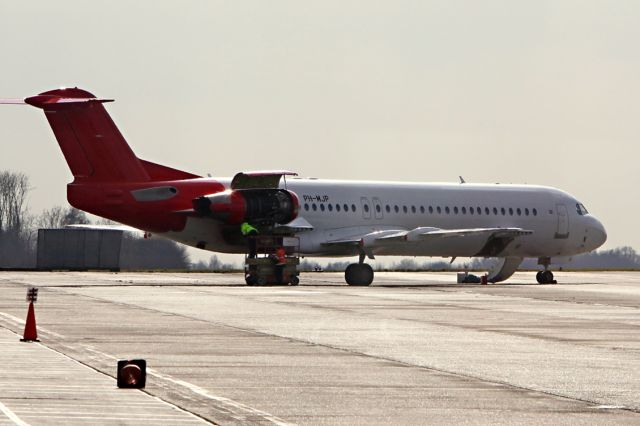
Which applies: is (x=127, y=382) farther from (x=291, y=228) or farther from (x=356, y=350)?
(x=291, y=228)

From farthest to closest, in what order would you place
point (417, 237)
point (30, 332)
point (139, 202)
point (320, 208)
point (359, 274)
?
1. point (417, 237)
2. point (320, 208)
3. point (359, 274)
4. point (139, 202)
5. point (30, 332)

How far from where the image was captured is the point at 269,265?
5412cm

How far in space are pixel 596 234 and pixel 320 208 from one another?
15.5 m

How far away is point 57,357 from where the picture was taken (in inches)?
803

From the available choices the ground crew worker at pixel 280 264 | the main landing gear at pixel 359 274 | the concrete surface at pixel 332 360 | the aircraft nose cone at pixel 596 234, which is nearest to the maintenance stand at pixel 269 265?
the ground crew worker at pixel 280 264

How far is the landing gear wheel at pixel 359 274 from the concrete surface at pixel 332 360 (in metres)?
15.4

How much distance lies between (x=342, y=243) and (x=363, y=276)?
167cm

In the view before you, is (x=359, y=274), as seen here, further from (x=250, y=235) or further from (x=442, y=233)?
(x=250, y=235)

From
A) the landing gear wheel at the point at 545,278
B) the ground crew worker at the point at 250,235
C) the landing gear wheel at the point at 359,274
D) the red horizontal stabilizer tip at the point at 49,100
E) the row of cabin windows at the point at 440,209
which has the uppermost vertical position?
the red horizontal stabilizer tip at the point at 49,100

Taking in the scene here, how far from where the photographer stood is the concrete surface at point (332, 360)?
14805mm

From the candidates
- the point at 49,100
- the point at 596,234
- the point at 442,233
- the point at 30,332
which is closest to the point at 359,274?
the point at 442,233

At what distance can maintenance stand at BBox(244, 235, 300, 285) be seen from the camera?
54.1 metres

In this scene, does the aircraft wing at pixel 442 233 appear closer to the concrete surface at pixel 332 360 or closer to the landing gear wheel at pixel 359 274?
the landing gear wheel at pixel 359 274

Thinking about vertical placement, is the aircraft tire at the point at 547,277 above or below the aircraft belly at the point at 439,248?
below
